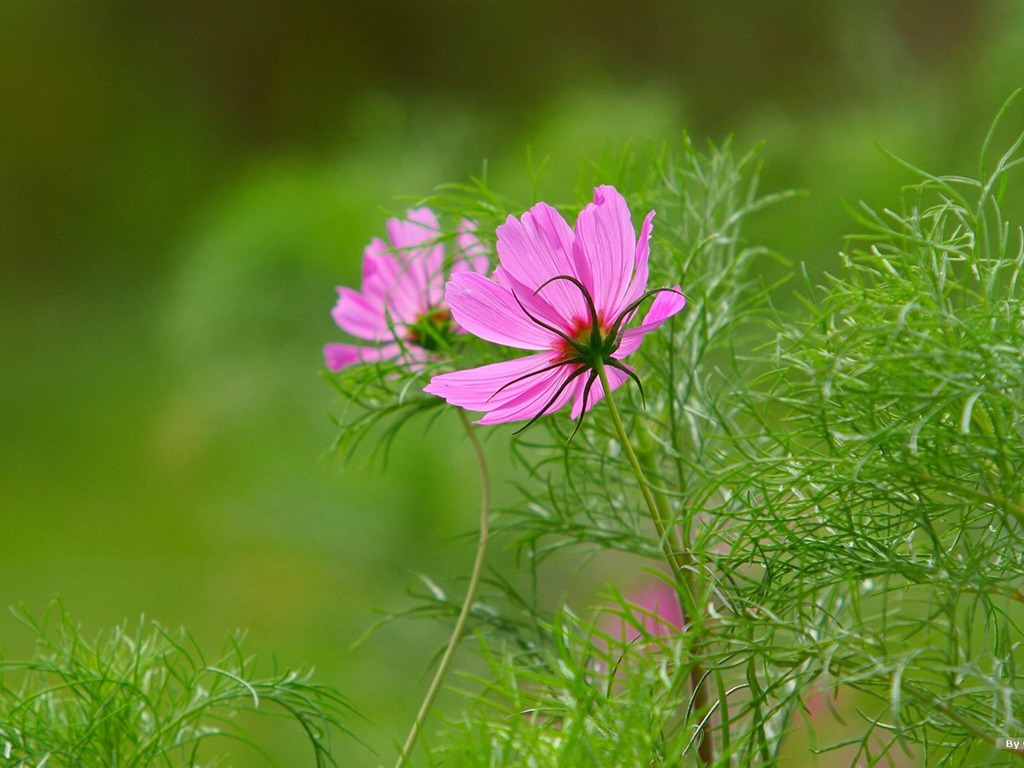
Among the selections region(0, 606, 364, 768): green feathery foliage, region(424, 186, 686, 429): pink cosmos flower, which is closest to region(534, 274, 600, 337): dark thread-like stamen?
region(424, 186, 686, 429): pink cosmos flower

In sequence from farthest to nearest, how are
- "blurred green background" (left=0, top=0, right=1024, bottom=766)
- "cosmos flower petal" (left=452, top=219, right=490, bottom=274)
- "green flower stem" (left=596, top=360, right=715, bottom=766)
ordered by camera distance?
"blurred green background" (left=0, top=0, right=1024, bottom=766)
"cosmos flower petal" (left=452, top=219, right=490, bottom=274)
"green flower stem" (left=596, top=360, right=715, bottom=766)

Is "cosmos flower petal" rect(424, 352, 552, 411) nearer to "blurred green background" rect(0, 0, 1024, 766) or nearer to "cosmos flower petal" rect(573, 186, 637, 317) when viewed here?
"cosmos flower petal" rect(573, 186, 637, 317)

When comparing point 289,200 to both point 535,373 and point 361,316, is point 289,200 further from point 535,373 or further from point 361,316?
point 535,373

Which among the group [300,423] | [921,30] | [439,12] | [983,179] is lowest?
[983,179]

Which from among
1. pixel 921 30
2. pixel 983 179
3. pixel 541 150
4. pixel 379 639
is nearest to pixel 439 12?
pixel 921 30

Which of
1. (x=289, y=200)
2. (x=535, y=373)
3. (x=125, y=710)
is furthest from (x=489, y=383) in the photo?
(x=289, y=200)

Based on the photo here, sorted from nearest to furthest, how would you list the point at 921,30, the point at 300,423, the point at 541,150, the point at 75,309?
the point at 541,150, the point at 300,423, the point at 921,30, the point at 75,309

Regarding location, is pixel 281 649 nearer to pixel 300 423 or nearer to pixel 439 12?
pixel 300 423
